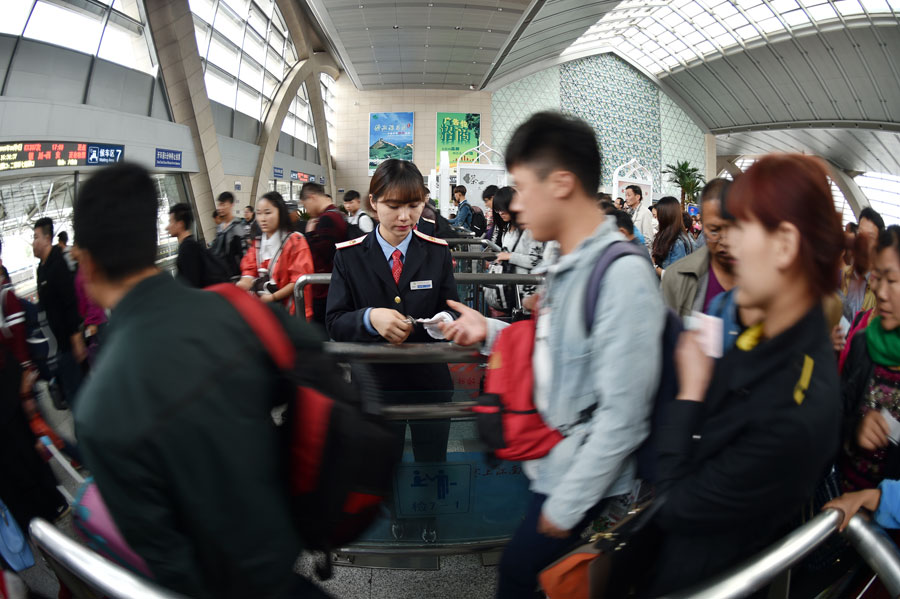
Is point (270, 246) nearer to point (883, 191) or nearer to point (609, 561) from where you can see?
point (609, 561)

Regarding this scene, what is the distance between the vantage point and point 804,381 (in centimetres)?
97

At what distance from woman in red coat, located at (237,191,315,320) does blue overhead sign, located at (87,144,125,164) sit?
893 cm

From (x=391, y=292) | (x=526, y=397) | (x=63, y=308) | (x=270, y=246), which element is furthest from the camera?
(x=63, y=308)

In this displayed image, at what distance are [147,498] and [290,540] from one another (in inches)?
12.0

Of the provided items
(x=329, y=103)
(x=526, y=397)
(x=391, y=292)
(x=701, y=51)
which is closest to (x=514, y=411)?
(x=526, y=397)

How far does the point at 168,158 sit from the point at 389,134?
75.1 ft

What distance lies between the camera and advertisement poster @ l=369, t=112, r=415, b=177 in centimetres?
3562

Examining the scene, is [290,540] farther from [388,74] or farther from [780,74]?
[780,74]

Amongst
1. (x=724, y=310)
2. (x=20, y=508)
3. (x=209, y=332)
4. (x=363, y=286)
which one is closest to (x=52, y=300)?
(x=20, y=508)

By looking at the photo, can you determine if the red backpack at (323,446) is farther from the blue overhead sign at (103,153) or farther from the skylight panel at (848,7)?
the skylight panel at (848,7)

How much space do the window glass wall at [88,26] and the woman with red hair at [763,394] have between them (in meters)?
12.4

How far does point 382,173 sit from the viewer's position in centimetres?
234

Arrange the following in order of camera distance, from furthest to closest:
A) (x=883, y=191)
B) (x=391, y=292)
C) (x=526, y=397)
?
(x=883, y=191)
(x=391, y=292)
(x=526, y=397)

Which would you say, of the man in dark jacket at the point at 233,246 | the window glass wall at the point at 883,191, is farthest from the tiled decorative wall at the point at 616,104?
the man in dark jacket at the point at 233,246
